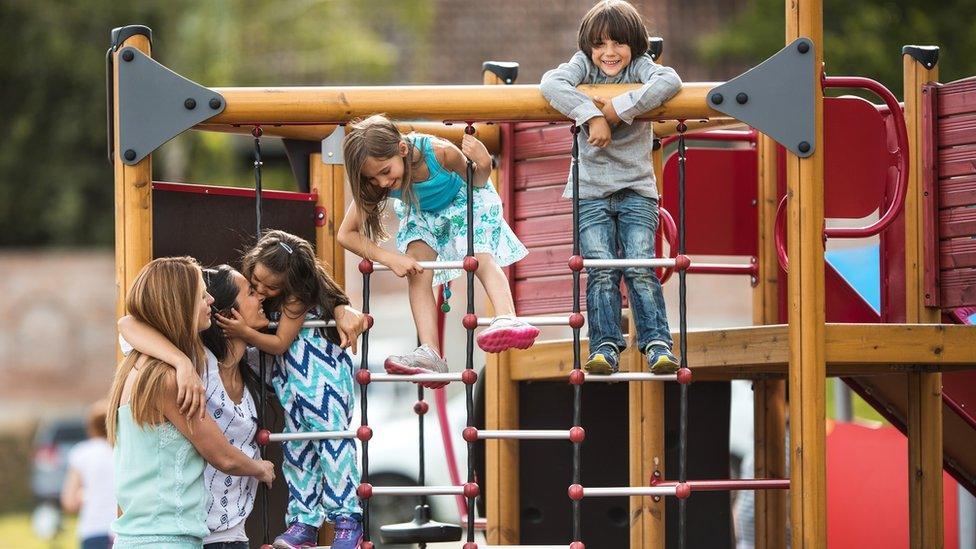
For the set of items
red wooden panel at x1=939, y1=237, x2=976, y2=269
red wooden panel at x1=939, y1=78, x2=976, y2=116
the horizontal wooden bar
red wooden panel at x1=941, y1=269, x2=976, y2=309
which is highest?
red wooden panel at x1=939, y1=78, x2=976, y2=116

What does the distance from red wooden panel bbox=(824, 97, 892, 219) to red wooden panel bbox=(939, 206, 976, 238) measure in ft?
0.87

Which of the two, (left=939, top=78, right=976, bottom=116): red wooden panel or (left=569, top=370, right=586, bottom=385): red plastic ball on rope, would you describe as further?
(left=939, top=78, right=976, bottom=116): red wooden panel

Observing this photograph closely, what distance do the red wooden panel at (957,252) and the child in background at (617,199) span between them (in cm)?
139

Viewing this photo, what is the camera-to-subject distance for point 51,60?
76.9 feet

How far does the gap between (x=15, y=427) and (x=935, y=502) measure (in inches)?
676

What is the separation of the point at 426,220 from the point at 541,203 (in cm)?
136

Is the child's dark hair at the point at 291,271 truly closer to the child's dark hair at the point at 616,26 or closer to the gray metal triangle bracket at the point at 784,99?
the child's dark hair at the point at 616,26

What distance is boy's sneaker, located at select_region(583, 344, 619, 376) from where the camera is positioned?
4.51 metres

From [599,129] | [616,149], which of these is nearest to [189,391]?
[599,129]

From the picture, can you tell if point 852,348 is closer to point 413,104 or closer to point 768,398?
point 413,104

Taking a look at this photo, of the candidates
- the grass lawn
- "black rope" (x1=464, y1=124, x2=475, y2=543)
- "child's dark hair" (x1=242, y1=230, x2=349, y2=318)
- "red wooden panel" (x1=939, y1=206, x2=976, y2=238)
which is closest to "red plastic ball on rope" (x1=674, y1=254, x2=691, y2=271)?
"black rope" (x1=464, y1=124, x2=475, y2=543)

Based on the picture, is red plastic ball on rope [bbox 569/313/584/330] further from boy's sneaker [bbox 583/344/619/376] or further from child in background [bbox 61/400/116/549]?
child in background [bbox 61/400/116/549]

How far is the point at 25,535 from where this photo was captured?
47.2 ft

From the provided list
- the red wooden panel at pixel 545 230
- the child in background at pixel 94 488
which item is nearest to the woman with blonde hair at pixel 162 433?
the red wooden panel at pixel 545 230
